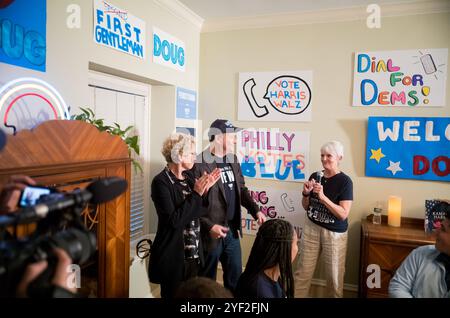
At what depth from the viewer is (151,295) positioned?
9.81 feet

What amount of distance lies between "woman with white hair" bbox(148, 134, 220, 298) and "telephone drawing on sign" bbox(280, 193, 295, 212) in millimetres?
1565

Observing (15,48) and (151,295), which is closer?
(15,48)

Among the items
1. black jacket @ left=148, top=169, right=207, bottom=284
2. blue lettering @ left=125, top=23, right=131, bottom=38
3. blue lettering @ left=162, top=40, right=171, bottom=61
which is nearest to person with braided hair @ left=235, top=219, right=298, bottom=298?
black jacket @ left=148, top=169, right=207, bottom=284

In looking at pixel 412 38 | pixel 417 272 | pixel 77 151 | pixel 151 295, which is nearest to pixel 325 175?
pixel 417 272

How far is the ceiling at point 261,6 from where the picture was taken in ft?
9.87

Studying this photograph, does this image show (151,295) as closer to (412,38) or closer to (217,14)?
(217,14)

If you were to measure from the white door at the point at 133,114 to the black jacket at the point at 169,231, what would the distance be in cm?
70

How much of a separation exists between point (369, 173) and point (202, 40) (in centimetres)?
221

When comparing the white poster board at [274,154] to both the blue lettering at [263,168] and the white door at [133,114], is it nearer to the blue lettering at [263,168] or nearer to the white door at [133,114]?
the blue lettering at [263,168]

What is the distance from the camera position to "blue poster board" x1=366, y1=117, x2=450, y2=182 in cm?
295

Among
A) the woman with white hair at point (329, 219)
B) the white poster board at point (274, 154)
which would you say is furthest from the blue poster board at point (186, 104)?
the woman with white hair at point (329, 219)

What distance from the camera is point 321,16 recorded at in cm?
322

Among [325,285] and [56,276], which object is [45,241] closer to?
[56,276]

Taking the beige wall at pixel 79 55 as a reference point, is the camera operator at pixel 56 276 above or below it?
below
